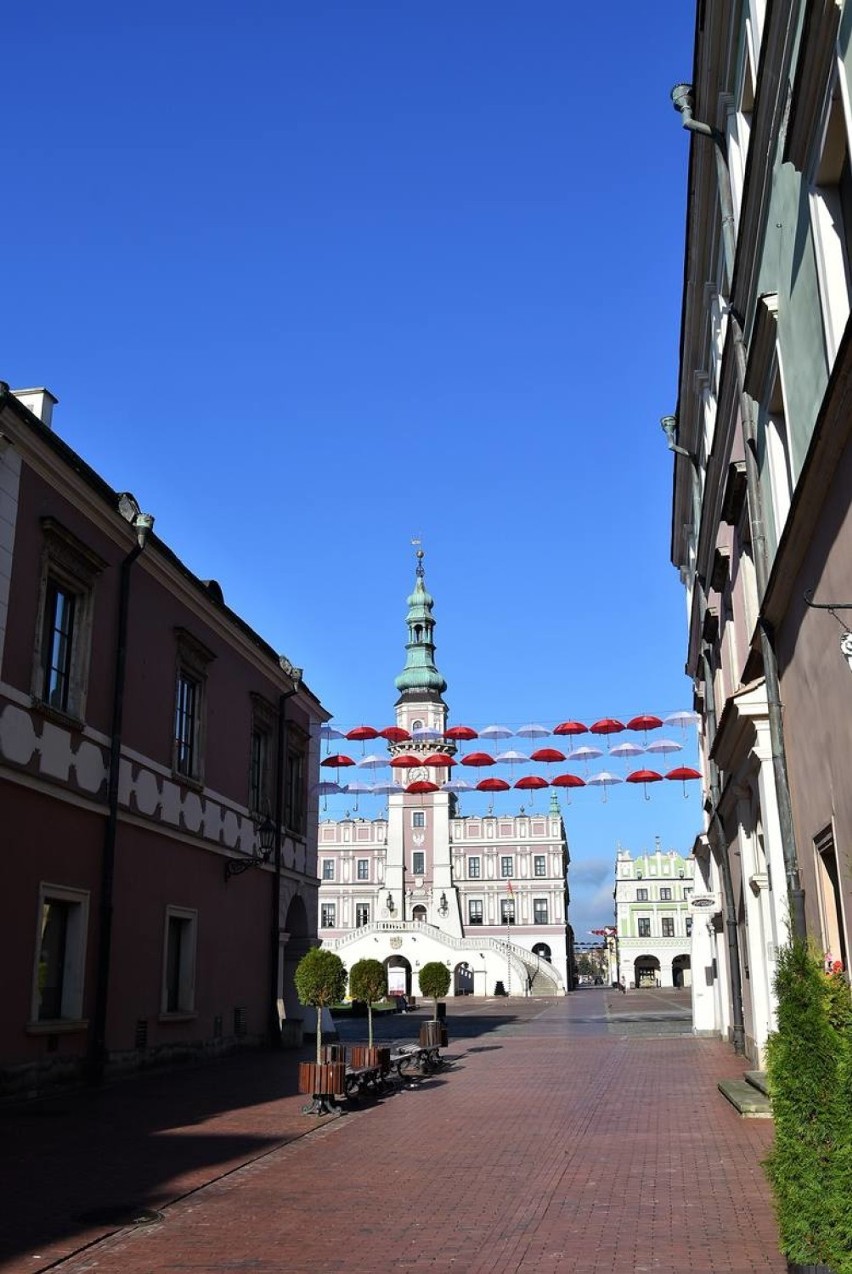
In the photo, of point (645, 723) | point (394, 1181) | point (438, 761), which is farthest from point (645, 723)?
point (394, 1181)

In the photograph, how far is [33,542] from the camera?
16234 millimetres

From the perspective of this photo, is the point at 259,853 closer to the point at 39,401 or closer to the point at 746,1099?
the point at 39,401

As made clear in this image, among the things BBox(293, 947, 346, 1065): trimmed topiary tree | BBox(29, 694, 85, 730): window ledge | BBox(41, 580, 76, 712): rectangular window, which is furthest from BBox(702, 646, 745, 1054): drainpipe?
BBox(41, 580, 76, 712): rectangular window

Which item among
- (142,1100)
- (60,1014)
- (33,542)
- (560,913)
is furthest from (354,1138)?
(560,913)

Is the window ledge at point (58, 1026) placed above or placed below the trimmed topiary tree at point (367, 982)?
below

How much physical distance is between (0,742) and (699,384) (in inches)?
537

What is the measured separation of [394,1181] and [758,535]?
781 centimetres

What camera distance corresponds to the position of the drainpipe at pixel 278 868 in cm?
2619

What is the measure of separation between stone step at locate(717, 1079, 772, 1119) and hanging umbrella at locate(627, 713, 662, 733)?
10562mm

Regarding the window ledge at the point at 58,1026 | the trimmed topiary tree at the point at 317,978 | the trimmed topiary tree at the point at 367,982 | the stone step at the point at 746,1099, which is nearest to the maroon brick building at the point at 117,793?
the window ledge at the point at 58,1026

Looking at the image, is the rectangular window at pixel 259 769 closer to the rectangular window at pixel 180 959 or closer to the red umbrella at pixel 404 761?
the red umbrella at pixel 404 761

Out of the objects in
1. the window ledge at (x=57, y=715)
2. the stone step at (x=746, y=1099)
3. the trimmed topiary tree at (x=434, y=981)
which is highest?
the window ledge at (x=57, y=715)

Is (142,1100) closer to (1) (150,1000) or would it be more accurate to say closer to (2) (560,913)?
(1) (150,1000)

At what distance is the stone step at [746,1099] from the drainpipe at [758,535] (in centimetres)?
301
